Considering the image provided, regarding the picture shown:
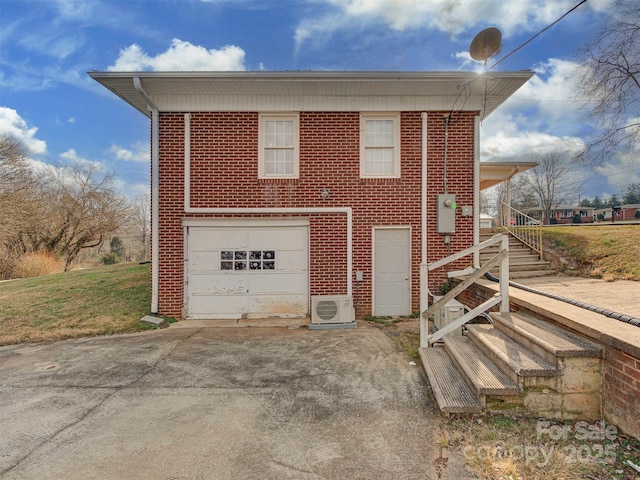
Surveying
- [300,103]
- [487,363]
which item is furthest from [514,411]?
[300,103]

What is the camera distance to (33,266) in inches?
682

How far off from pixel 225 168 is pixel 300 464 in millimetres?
5952

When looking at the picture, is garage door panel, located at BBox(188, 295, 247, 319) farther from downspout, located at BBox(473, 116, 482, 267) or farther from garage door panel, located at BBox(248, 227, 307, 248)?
downspout, located at BBox(473, 116, 482, 267)

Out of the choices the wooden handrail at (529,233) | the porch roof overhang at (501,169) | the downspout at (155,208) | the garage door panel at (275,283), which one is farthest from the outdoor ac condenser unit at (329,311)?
the porch roof overhang at (501,169)

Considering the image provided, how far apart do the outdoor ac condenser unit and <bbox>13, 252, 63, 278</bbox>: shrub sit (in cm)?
1896

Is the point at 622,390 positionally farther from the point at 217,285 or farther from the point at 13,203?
the point at 13,203

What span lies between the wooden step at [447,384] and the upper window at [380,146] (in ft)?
13.6

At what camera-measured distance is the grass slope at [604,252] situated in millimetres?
6207

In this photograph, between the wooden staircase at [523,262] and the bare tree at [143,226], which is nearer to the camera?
the wooden staircase at [523,262]

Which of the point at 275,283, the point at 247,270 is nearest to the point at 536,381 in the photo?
the point at 275,283

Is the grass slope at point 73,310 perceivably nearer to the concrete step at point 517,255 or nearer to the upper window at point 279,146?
the upper window at point 279,146

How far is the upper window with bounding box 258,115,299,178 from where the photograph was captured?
7004mm

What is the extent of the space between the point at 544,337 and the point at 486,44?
5.72 m

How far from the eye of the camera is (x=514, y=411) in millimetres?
2961
